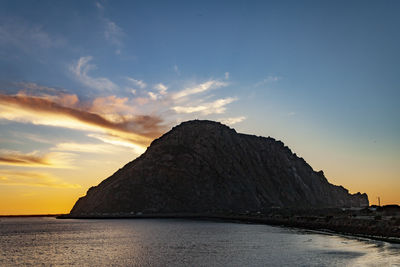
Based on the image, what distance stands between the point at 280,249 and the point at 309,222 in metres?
55.1

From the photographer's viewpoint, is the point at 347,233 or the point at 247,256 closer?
the point at 247,256

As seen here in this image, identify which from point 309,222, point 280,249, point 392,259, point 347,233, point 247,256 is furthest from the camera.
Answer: point 309,222

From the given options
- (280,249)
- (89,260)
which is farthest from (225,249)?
(89,260)

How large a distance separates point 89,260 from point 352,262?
32.9m

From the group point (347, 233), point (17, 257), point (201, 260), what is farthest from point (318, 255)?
point (17, 257)

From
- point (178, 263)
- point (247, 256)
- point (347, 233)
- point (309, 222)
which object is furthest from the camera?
point (309, 222)

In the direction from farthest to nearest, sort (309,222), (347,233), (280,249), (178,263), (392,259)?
(309,222)
(347,233)
(280,249)
(178,263)
(392,259)

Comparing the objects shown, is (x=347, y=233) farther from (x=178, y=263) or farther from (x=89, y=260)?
(x=89, y=260)

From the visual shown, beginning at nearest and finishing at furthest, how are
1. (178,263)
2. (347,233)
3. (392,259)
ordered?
(392,259), (178,263), (347,233)

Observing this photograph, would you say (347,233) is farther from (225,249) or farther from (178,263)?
(178,263)

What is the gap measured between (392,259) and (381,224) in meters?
32.7

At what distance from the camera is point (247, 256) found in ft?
161

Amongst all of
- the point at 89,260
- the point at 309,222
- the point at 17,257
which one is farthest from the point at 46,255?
the point at 309,222

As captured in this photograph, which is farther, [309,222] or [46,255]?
[309,222]
